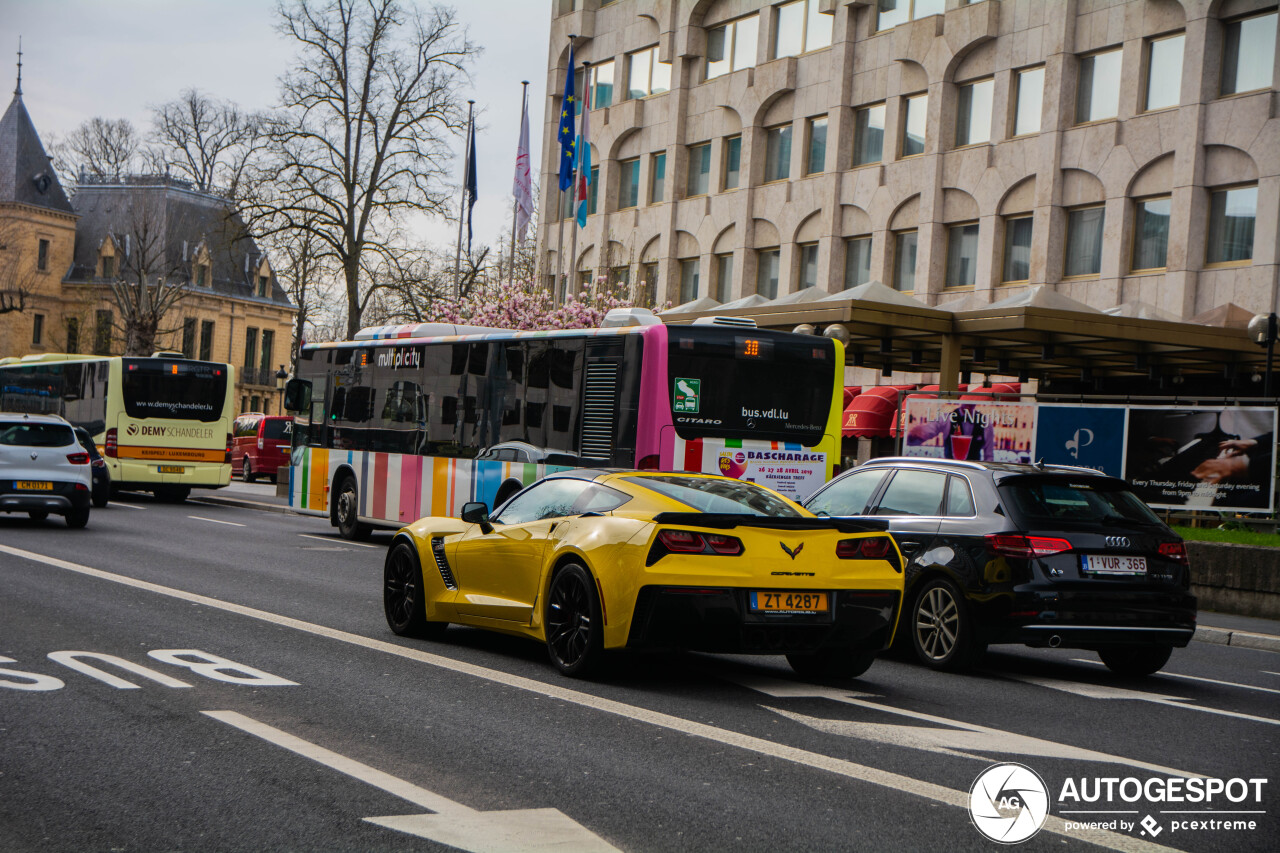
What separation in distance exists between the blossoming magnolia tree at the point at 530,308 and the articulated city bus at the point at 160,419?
11.0 meters

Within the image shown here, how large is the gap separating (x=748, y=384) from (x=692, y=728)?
9.19 m

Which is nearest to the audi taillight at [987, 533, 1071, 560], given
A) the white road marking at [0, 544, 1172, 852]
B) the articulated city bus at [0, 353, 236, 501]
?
the white road marking at [0, 544, 1172, 852]

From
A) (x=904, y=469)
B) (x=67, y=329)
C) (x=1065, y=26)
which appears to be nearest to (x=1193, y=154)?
(x=1065, y=26)

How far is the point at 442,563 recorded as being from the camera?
1033cm

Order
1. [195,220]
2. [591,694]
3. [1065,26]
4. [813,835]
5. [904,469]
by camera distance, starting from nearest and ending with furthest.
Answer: [813,835] → [591,694] → [904,469] → [1065,26] → [195,220]

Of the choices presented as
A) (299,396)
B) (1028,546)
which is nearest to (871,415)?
(299,396)

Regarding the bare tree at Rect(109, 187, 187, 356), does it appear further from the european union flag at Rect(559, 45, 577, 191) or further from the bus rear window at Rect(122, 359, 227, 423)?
the bus rear window at Rect(122, 359, 227, 423)

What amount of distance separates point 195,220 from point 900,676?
252ft

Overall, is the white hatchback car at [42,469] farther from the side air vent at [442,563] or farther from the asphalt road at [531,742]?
the side air vent at [442,563]

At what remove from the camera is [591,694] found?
27.2ft

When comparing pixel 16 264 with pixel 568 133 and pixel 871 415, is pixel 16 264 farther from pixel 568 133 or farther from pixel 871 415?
pixel 871 415

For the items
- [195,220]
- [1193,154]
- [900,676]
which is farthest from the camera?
[195,220]

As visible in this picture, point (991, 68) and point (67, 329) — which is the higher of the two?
point (991, 68)

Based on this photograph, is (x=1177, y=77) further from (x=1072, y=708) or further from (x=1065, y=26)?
(x=1072, y=708)
